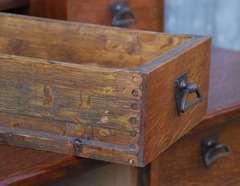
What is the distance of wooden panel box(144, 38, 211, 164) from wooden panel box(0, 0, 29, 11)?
55 centimetres

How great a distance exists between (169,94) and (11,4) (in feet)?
2.06

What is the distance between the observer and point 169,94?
1.30 meters

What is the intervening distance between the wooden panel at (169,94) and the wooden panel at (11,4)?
0.55m

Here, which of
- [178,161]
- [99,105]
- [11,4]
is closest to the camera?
[99,105]

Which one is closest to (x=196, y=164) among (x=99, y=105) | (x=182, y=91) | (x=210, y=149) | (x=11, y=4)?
(x=210, y=149)

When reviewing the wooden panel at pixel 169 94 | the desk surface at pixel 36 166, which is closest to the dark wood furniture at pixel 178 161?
the desk surface at pixel 36 166

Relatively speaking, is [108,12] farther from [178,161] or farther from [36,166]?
[36,166]

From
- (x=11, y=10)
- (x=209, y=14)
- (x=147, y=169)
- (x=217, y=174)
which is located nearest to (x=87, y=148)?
(x=147, y=169)

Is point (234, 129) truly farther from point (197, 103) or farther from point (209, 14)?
point (209, 14)

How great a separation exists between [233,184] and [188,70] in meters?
0.43

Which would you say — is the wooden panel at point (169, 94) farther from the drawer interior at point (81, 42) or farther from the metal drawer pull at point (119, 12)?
the metal drawer pull at point (119, 12)

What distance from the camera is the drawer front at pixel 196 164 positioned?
154cm

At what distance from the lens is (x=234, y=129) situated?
1670 millimetres

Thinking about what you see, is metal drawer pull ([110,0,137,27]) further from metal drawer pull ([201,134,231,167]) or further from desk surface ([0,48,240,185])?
desk surface ([0,48,240,185])
